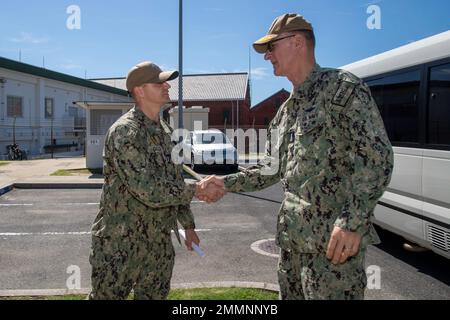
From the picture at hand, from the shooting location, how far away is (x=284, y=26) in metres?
2.43

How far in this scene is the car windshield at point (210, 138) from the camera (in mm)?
18297

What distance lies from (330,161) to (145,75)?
1405mm

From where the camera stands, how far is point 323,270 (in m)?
2.21

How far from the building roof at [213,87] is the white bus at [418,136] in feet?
140

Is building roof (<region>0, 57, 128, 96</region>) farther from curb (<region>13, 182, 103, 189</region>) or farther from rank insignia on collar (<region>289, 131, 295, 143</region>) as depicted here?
rank insignia on collar (<region>289, 131, 295, 143</region>)

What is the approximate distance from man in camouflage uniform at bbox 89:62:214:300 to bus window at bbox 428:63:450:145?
319cm

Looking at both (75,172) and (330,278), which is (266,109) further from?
(330,278)

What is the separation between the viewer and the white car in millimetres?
17000

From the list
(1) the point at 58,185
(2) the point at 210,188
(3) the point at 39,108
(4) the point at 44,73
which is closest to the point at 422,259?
(2) the point at 210,188

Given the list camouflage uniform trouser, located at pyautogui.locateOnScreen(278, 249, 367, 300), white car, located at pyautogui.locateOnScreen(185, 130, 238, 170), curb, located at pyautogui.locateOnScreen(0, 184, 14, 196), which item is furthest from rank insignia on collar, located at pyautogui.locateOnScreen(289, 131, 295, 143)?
white car, located at pyautogui.locateOnScreen(185, 130, 238, 170)

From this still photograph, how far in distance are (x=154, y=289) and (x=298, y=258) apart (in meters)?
1.05

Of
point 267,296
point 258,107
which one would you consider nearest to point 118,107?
point 267,296

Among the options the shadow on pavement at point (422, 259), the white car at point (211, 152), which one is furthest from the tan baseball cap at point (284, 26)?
the white car at point (211, 152)
